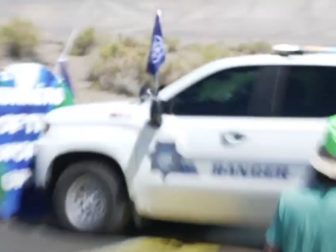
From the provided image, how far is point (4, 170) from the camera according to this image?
36.0ft

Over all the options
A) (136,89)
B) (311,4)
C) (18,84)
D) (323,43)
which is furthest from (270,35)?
(18,84)

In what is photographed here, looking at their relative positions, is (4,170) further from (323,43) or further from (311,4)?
(311,4)

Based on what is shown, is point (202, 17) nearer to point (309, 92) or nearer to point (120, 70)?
point (120, 70)

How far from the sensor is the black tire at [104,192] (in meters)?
10.3

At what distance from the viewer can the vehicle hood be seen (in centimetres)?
1013

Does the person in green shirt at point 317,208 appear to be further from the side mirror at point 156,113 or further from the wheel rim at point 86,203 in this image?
the wheel rim at point 86,203

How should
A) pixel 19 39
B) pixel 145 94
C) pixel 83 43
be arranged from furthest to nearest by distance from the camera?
1. pixel 83 43
2. pixel 19 39
3. pixel 145 94

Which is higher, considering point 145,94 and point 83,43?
point 145,94

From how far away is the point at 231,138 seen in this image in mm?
9602

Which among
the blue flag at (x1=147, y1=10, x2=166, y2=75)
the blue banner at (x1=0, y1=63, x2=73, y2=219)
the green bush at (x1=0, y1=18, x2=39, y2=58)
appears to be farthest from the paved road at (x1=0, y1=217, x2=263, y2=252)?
the green bush at (x1=0, y1=18, x2=39, y2=58)

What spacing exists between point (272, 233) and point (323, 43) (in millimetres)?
32262

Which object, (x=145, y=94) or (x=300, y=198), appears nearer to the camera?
(x=300, y=198)

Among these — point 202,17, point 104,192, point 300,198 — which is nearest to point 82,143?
point 104,192

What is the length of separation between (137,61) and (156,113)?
1685cm
